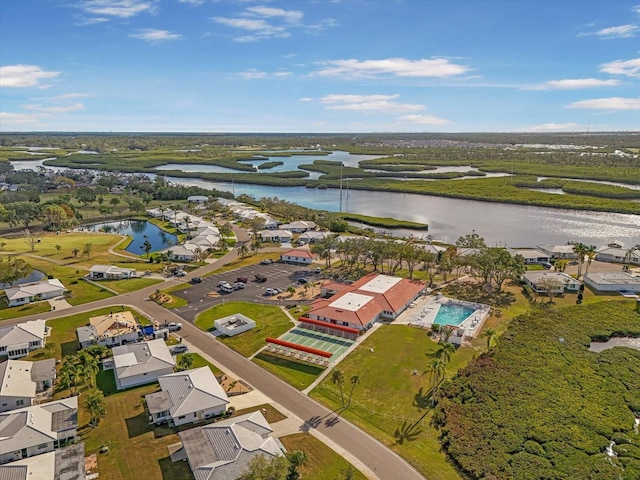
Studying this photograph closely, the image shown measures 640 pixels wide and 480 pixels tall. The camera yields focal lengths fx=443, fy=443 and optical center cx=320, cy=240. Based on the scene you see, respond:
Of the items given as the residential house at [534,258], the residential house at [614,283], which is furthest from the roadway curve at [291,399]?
the residential house at [534,258]

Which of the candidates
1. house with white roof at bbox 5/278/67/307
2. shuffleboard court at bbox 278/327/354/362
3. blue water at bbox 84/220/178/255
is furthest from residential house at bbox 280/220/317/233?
shuffleboard court at bbox 278/327/354/362

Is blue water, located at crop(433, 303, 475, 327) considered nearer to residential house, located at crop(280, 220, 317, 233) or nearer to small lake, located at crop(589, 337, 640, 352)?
small lake, located at crop(589, 337, 640, 352)

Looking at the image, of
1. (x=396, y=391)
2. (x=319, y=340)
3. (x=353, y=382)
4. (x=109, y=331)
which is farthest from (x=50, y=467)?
(x=319, y=340)

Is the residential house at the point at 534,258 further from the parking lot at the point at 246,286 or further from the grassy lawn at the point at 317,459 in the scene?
the grassy lawn at the point at 317,459

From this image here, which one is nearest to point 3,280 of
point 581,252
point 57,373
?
point 57,373

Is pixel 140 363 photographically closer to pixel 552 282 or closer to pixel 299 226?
pixel 552 282

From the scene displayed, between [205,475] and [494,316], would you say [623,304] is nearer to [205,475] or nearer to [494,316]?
[494,316]
